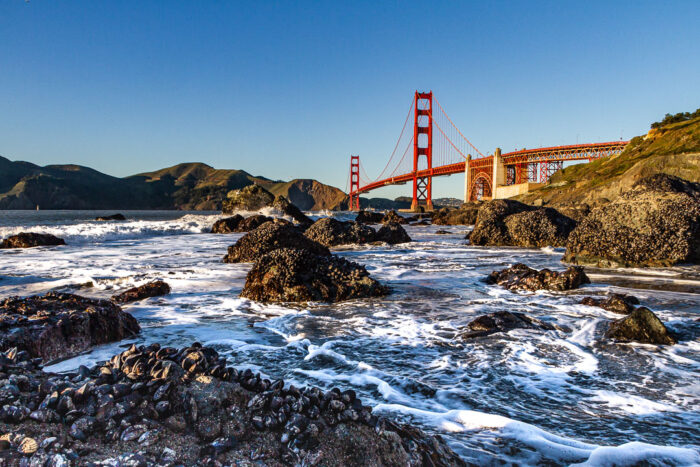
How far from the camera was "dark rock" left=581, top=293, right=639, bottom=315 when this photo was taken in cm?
334

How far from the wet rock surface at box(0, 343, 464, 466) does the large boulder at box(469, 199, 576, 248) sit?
909cm

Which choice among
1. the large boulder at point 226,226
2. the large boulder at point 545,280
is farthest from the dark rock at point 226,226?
the large boulder at point 545,280

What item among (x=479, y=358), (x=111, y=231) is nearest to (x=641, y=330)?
(x=479, y=358)

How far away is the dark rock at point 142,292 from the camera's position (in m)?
3.97

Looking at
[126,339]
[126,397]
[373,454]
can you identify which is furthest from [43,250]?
[373,454]

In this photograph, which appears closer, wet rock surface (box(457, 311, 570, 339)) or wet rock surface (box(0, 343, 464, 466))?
wet rock surface (box(0, 343, 464, 466))

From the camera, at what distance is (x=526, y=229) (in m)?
9.56

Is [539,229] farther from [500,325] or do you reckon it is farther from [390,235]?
[500,325]

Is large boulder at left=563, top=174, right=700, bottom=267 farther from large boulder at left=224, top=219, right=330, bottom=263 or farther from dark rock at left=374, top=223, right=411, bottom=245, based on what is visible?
dark rock at left=374, top=223, right=411, bottom=245

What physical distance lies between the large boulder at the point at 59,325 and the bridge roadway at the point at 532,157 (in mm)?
45237

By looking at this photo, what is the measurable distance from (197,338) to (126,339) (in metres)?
0.47

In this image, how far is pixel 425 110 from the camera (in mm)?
59312

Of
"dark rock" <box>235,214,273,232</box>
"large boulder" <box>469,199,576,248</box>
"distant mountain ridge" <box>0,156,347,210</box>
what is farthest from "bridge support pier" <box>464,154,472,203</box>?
"distant mountain ridge" <box>0,156,347,210</box>

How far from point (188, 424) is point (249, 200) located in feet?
91.1
